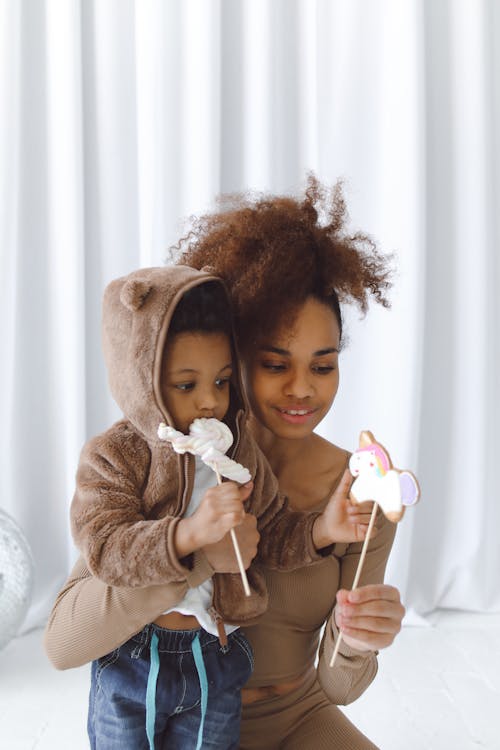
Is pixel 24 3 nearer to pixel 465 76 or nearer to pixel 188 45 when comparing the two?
pixel 188 45

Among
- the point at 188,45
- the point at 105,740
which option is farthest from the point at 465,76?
the point at 105,740

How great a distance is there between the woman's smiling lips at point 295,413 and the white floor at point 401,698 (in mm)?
972

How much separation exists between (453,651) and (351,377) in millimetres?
857

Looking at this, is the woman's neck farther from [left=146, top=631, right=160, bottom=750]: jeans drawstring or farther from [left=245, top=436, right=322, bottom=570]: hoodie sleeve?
[left=146, top=631, right=160, bottom=750]: jeans drawstring

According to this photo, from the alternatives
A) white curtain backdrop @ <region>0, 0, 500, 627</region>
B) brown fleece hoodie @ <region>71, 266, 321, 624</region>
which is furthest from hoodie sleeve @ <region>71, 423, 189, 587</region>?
white curtain backdrop @ <region>0, 0, 500, 627</region>

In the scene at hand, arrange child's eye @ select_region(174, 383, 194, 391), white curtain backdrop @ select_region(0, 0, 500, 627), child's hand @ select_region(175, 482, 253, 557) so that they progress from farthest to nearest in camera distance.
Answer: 1. white curtain backdrop @ select_region(0, 0, 500, 627)
2. child's eye @ select_region(174, 383, 194, 391)
3. child's hand @ select_region(175, 482, 253, 557)

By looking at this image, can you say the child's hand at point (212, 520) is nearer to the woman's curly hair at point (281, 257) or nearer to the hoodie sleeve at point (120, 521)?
the hoodie sleeve at point (120, 521)

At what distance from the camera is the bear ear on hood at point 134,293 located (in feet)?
3.48

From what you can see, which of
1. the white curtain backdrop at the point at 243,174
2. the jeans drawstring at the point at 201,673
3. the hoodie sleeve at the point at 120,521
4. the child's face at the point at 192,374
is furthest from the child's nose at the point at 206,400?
the white curtain backdrop at the point at 243,174

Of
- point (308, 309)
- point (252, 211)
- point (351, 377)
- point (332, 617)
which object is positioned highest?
point (252, 211)

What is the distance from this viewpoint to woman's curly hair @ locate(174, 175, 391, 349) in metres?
1.26

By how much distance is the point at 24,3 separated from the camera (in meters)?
2.49

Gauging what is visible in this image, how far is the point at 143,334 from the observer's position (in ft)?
3.49

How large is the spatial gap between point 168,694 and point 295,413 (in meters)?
0.43
